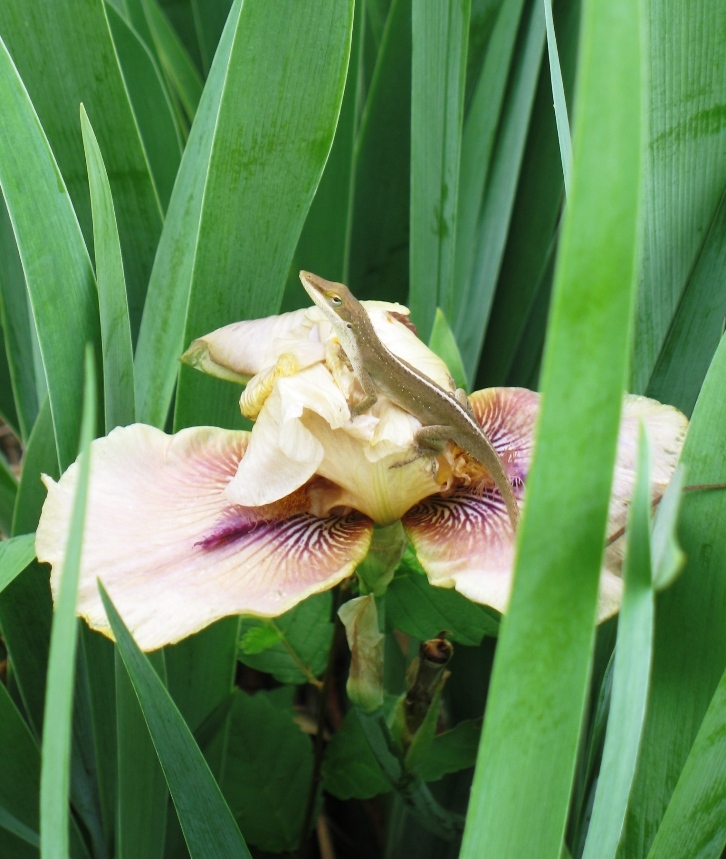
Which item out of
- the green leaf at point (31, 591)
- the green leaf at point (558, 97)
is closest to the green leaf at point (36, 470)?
the green leaf at point (31, 591)

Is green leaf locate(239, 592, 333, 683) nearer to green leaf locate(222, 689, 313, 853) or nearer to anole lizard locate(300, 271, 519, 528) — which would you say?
green leaf locate(222, 689, 313, 853)

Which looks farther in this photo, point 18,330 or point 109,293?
point 18,330

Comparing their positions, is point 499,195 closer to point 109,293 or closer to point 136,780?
point 109,293

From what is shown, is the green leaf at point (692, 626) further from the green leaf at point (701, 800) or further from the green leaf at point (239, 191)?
the green leaf at point (239, 191)

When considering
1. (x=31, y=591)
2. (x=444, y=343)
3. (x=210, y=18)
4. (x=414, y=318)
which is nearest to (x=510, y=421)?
(x=444, y=343)

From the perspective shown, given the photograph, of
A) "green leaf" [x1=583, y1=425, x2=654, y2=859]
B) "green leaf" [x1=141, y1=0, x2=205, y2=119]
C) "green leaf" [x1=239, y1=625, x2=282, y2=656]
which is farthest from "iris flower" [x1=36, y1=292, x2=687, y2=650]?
"green leaf" [x1=141, y1=0, x2=205, y2=119]

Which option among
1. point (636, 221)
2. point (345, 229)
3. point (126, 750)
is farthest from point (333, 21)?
point (126, 750)

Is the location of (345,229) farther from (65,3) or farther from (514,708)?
(514,708)
